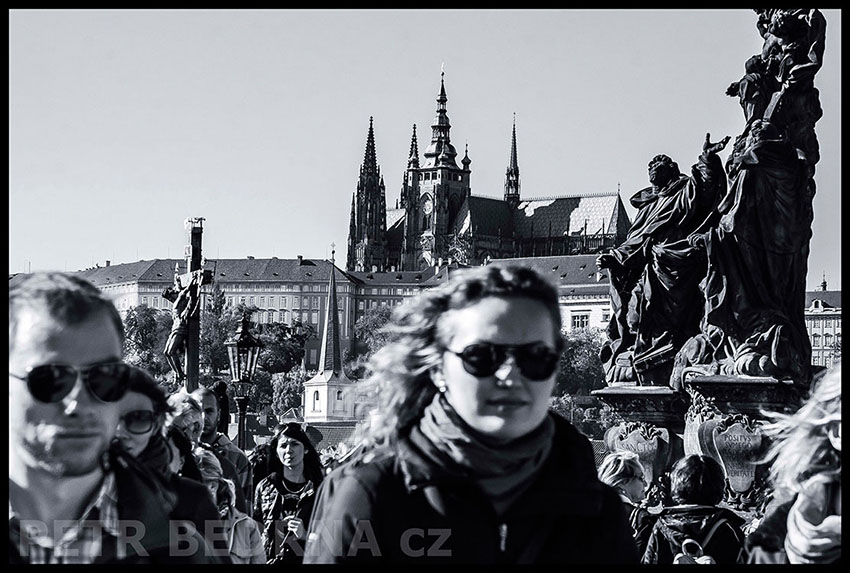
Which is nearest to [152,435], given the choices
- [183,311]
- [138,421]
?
[138,421]

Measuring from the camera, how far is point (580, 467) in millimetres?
3891

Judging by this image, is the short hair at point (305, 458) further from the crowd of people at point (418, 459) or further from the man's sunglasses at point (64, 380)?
the man's sunglasses at point (64, 380)

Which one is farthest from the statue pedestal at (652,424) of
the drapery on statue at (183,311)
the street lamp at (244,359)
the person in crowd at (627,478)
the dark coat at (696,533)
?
the street lamp at (244,359)

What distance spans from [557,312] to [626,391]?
34.8 ft

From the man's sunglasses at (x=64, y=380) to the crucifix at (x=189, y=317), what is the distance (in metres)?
13.4

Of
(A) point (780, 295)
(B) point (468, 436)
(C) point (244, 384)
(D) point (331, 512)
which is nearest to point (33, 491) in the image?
(D) point (331, 512)

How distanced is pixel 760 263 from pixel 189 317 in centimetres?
718

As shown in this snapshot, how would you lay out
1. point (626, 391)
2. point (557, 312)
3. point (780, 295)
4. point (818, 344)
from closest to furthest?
1. point (557, 312)
2. point (780, 295)
3. point (626, 391)
4. point (818, 344)

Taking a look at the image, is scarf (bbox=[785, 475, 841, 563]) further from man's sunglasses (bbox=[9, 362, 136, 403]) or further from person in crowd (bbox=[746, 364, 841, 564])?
man's sunglasses (bbox=[9, 362, 136, 403])

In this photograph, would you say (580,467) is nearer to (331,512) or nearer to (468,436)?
(468,436)

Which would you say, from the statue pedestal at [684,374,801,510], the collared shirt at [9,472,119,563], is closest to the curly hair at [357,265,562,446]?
the collared shirt at [9,472,119,563]

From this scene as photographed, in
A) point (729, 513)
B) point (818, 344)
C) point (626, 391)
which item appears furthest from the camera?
point (818, 344)

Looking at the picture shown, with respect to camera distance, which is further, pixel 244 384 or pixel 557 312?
pixel 244 384

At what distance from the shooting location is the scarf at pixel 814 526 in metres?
3.90
